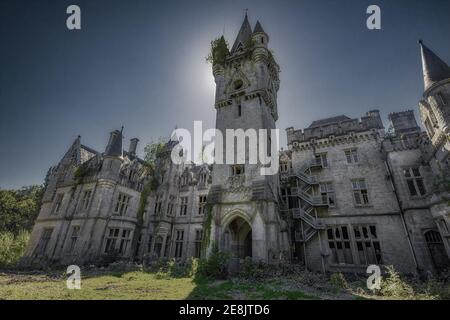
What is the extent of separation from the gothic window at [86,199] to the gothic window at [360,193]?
2545 centimetres

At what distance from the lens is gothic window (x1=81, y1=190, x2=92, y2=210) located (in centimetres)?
2098

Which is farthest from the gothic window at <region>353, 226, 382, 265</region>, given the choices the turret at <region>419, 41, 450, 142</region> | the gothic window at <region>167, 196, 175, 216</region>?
the gothic window at <region>167, 196, 175, 216</region>

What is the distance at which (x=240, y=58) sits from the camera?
21.7 meters

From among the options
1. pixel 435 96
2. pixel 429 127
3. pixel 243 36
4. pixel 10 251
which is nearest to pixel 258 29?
pixel 243 36

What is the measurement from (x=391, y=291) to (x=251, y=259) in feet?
23.7

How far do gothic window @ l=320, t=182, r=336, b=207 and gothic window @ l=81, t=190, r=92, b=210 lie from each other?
22.9 m

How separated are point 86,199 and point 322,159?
24.4 metres

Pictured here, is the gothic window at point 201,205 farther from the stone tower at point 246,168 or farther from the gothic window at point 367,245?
the gothic window at point 367,245

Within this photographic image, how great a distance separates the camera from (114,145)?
22266 millimetres

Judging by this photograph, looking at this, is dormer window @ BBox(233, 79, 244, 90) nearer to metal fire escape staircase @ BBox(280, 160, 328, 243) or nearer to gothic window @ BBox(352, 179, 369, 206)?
metal fire escape staircase @ BBox(280, 160, 328, 243)

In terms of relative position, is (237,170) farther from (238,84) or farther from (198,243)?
(198,243)

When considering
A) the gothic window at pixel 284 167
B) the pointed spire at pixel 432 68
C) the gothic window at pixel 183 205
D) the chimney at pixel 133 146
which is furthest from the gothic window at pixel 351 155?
the chimney at pixel 133 146

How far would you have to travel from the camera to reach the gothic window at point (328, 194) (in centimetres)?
1852
